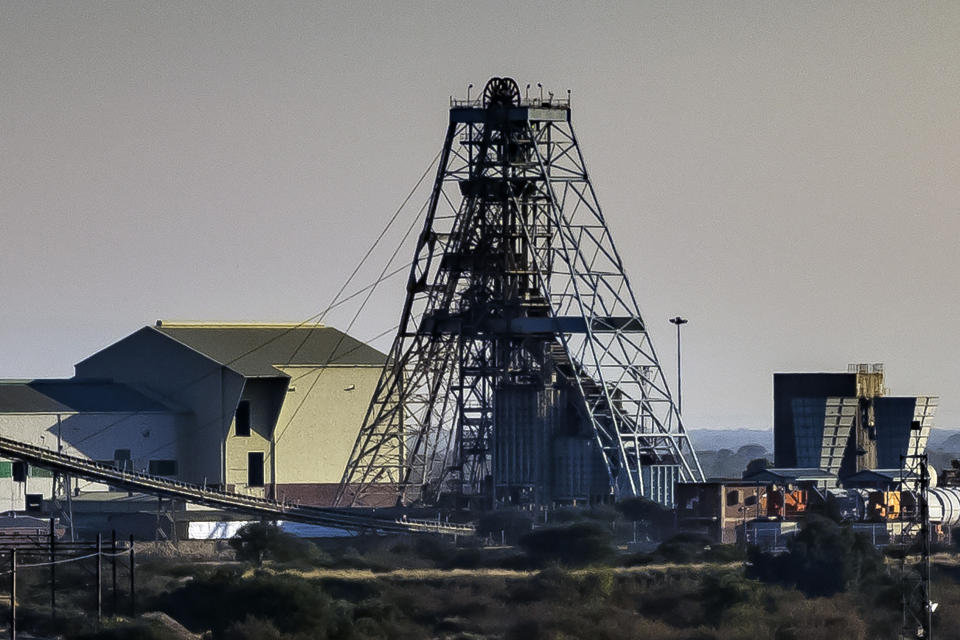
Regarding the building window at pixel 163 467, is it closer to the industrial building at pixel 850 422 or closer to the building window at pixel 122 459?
the building window at pixel 122 459

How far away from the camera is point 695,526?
132m

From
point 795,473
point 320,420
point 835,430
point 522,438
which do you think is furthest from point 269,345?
point 835,430

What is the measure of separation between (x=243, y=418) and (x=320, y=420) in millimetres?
4992

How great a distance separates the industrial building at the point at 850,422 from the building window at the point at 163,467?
36.7 m

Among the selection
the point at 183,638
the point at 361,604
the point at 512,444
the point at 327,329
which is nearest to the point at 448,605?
the point at 361,604

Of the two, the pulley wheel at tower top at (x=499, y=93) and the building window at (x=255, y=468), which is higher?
the pulley wheel at tower top at (x=499, y=93)

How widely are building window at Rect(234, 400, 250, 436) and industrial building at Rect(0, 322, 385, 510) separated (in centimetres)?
6

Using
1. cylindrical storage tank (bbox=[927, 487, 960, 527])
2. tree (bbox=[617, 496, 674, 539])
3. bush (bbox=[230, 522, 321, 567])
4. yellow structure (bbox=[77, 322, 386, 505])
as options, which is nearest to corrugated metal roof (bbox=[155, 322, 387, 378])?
yellow structure (bbox=[77, 322, 386, 505])

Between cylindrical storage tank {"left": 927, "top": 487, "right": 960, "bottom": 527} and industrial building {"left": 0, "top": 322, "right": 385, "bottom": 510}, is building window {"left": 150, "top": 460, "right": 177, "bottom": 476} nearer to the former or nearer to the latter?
industrial building {"left": 0, "top": 322, "right": 385, "bottom": 510}

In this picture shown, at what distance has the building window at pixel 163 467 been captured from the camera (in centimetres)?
14712

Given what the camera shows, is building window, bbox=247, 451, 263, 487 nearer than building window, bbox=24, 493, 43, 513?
No

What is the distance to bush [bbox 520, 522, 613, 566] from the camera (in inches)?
4663

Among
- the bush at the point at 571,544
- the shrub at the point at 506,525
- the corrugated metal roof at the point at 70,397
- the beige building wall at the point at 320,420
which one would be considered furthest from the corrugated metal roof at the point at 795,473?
the corrugated metal roof at the point at 70,397

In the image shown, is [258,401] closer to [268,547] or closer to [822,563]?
[268,547]
